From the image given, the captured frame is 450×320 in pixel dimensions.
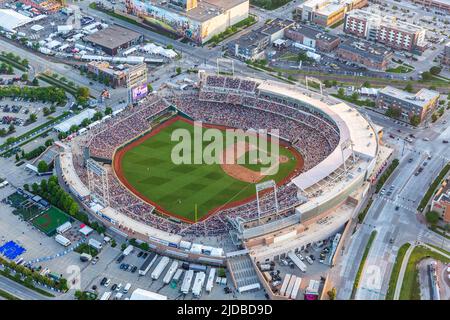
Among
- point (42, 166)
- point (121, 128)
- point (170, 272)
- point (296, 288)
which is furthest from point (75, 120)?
point (296, 288)

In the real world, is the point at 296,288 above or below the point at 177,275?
above

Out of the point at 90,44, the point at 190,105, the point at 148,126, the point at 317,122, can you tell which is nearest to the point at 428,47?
the point at 317,122

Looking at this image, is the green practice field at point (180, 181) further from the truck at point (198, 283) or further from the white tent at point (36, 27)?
the white tent at point (36, 27)

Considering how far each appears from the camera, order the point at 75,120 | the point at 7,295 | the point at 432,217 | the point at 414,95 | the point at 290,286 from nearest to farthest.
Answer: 1. the point at 7,295
2. the point at 290,286
3. the point at 432,217
4. the point at 75,120
5. the point at 414,95

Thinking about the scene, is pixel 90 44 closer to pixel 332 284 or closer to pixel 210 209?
pixel 210 209

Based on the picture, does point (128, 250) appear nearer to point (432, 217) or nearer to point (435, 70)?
point (432, 217)

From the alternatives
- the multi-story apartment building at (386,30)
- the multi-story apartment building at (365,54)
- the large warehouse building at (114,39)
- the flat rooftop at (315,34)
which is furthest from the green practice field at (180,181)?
the multi-story apartment building at (386,30)

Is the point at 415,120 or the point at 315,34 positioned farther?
the point at 315,34

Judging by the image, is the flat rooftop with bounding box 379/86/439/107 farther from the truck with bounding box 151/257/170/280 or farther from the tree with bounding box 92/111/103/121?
the truck with bounding box 151/257/170/280
